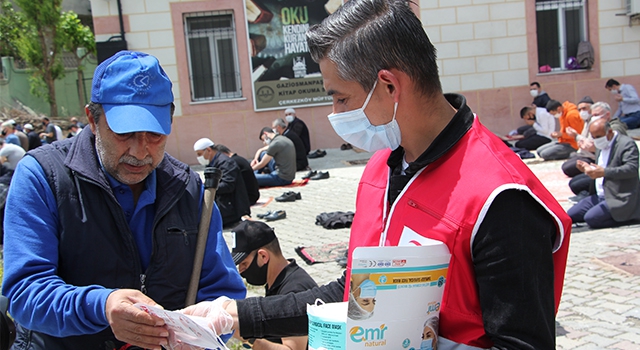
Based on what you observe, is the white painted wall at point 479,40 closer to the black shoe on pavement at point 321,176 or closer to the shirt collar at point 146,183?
the black shoe on pavement at point 321,176

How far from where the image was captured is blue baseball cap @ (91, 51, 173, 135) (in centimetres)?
211

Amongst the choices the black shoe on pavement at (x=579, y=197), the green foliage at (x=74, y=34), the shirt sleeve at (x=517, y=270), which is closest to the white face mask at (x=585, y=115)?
the black shoe on pavement at (x=579, y=197)

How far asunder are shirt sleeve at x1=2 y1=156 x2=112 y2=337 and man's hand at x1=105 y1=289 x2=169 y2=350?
0.05 metres

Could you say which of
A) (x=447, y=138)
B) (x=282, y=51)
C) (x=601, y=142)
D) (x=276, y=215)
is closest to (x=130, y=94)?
(x=447, y=138)

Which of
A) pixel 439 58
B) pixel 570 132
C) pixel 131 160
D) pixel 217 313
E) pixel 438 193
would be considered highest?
pixel 439 58

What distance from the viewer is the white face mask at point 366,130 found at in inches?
71.0

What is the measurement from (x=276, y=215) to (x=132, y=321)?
7.72 metres

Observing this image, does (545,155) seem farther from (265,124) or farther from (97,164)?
(97,164)

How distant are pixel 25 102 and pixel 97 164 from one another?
29.0 metres

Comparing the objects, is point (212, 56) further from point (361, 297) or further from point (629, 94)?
point (361, 297)

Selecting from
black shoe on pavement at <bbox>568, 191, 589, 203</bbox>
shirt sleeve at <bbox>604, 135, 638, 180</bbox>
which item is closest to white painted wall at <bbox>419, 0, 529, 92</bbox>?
black shoe on pavement at <bbox>568, 191, 589, 203</bbox>

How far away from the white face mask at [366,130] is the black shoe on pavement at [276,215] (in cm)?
760

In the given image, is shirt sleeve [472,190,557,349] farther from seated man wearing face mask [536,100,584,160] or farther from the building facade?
the building facade

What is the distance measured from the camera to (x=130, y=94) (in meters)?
2.12
